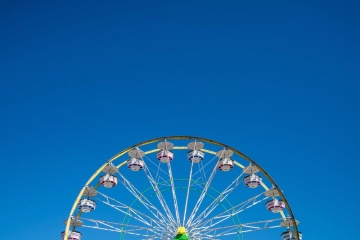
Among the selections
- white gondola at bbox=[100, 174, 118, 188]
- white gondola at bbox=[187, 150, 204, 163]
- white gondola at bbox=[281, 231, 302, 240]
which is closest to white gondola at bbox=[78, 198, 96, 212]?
white gondola at bbox=[100, 174, 118, 188]

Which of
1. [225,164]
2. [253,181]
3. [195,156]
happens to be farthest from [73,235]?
[253,181]

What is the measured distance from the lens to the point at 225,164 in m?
23.6

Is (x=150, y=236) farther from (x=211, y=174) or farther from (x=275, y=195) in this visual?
(x=275, y=195)

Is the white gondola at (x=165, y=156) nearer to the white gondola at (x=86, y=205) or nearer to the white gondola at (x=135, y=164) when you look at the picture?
the white gondola at (x=135, y=164)

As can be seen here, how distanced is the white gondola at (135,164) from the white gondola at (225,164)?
4124 millimetres

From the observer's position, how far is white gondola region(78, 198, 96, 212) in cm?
2180

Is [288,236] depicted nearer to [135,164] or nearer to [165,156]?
[165,156]

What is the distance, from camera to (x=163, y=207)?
882 inches

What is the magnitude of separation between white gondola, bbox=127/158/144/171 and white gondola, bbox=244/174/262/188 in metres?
5.59

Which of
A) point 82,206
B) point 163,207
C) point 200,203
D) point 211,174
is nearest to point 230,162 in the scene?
point 211,174

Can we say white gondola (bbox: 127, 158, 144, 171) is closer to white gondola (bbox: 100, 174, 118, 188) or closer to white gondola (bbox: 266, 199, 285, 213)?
white gondola (bbox: 100, 174, 118, 188)

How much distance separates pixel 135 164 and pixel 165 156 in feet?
5.44

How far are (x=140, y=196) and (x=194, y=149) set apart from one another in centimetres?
374

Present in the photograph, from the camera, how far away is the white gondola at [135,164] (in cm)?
2342
